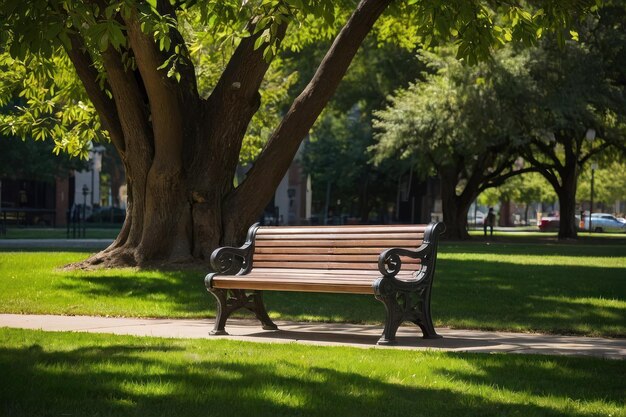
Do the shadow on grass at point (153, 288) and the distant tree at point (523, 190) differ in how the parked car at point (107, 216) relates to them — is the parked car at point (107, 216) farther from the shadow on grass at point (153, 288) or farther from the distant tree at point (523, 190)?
the shadow on grass at point (153, 288)

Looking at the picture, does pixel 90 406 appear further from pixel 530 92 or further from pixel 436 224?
pixel 530 92

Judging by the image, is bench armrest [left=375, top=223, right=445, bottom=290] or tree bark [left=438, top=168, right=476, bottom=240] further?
tree bark [left=438, top=168, right=476, bottom=240]

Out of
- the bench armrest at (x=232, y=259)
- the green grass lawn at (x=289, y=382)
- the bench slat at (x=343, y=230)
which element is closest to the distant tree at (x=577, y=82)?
the bench slat at (x=343, y=230)

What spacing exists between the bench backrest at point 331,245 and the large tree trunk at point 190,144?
5948 millimetres

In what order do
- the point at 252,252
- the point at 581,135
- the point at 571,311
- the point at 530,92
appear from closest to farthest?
the point at 252,252 → the point at 571,311 → the point at 530,92 → the point at 581,135

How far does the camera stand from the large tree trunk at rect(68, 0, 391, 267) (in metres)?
17.3

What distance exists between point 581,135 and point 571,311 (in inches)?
1192

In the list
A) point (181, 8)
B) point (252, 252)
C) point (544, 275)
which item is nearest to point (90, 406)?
point (252, 252)

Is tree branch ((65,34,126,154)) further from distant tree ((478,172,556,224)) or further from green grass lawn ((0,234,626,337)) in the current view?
distant tree ((478,172,556,224))

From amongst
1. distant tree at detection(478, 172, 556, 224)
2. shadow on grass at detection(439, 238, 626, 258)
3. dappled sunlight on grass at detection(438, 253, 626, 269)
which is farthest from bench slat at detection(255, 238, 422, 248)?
distant tree at detection(478, 172, 556, 224)

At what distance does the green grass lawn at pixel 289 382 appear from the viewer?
6371 mm

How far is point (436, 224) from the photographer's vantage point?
33.2 ft

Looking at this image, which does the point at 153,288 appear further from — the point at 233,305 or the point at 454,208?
the point at 454,208

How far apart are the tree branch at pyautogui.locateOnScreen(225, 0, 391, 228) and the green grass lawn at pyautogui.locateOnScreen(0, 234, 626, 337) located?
234 centimetres
